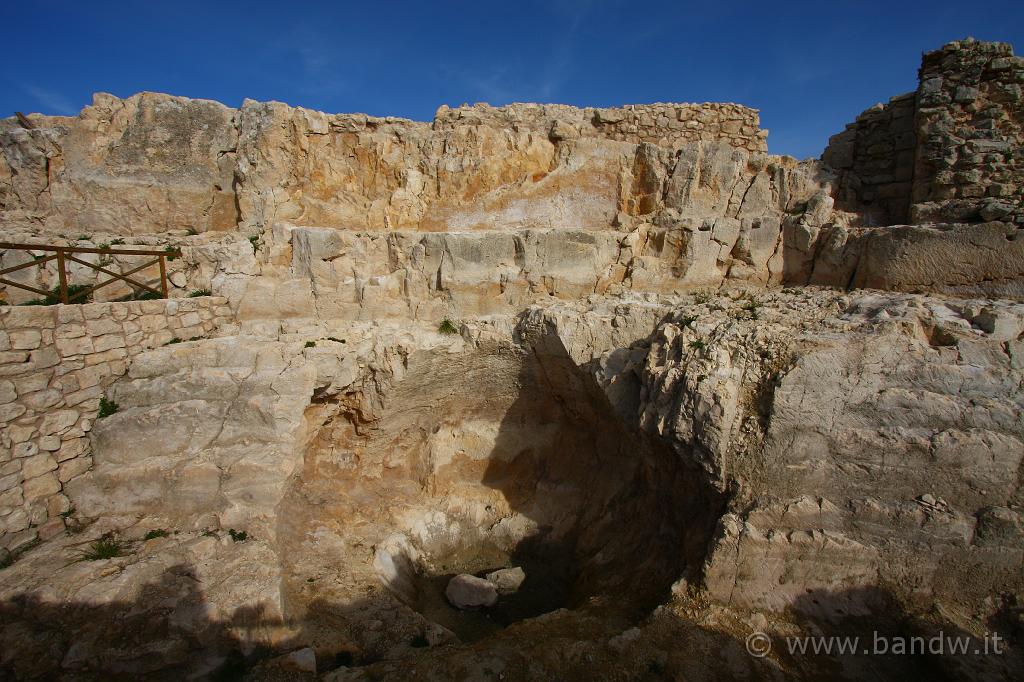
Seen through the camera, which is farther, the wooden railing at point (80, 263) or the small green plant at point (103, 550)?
the wooden railing at point (80, 263)

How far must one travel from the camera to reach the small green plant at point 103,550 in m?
5.02

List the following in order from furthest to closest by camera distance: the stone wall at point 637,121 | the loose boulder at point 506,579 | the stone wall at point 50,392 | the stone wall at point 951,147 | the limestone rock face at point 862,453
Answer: the stone wall at point 637,121 → the loose boulder at point 506,579 → the stone wall at point 951,147 → the stone wall at point 50,392 → the limestone rock face at point 862,453

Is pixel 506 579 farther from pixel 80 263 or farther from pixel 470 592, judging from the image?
pixel 80 263

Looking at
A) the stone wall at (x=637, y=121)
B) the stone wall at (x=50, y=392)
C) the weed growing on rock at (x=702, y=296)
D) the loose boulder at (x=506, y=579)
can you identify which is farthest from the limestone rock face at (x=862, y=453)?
the stone wall at (x=50, y=392)

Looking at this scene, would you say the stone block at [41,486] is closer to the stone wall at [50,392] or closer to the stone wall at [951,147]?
the stone wall at [50,392]

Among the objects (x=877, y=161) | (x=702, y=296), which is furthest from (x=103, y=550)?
(x=877, y=161)

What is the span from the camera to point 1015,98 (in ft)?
22.7

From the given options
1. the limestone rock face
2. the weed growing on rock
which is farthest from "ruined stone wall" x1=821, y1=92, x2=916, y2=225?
the limestone rock face

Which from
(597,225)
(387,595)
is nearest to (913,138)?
(597,225)

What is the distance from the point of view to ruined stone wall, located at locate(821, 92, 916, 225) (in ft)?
25.7

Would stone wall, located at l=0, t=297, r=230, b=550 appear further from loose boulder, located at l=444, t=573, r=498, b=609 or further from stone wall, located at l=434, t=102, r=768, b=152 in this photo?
stone wall, located at l=434, t=102, r=768, b=152

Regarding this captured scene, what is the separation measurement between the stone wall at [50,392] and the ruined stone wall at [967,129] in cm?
1167

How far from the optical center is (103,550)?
16.8ft

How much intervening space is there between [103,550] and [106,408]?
181cm
